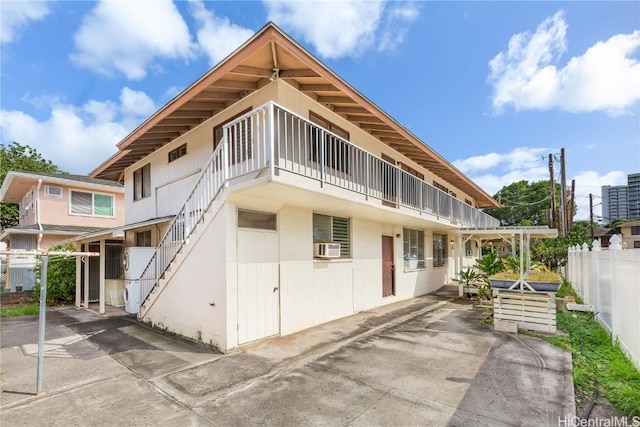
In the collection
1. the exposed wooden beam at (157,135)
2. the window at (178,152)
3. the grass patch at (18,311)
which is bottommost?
the grass patch at (18,311)

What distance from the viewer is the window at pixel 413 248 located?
11.8 metres

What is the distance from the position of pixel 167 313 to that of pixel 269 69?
5907mm

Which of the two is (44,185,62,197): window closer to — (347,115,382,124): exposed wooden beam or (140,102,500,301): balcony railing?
(140,102,500,301): balcony railing

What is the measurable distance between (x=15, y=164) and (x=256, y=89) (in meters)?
30.8

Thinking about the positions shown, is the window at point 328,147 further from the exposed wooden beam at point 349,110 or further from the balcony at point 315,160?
the exposed wooden beam at point 349,110

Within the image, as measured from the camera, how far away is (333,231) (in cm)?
819

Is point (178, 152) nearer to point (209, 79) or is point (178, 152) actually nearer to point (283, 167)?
point (209, 79)

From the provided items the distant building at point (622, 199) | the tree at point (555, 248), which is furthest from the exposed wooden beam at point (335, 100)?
the distant building at point (622, 199)

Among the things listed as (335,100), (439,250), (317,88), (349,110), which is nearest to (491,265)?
(439,250)

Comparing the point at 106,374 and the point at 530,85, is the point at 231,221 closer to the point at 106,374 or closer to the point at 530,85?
the point at 106,374

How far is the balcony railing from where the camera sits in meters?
5.42

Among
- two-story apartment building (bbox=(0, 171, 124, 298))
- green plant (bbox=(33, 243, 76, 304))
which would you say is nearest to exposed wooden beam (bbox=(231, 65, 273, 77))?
green plant (bbox=(33, 243, 76, 304))

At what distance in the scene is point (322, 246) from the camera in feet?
24.5

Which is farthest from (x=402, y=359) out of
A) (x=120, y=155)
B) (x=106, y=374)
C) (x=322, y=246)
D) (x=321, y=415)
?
(x=120, y=155)
